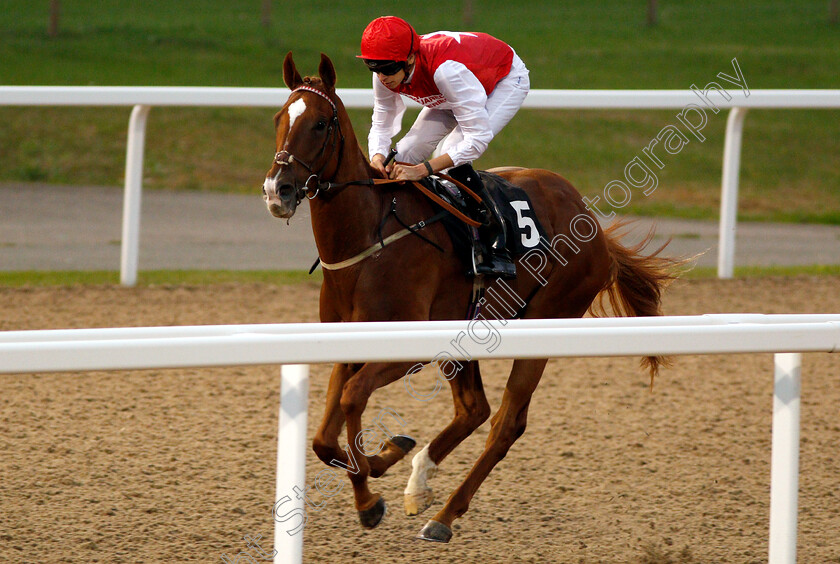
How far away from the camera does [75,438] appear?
4.38m

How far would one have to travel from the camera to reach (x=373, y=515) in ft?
11.6

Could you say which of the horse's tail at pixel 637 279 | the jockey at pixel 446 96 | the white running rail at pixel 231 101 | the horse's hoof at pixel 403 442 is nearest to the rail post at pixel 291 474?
the horse's hoof at pixel 403 442

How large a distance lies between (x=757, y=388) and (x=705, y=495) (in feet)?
5.23

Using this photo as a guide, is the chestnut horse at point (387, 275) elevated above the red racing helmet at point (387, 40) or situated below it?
below

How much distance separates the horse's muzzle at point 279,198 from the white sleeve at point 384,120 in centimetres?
70

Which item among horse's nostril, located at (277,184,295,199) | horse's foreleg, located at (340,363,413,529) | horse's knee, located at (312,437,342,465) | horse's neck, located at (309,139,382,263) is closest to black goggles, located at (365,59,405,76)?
horse's neck, located at (309,139,382,263)

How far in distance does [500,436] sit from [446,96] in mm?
1209

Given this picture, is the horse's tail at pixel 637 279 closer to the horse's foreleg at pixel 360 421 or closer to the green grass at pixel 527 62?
the horse's foreleg at pixel 360 421

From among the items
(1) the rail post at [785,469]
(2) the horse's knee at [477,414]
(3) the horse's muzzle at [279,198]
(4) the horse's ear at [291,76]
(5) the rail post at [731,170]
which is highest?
(5) the rail post at [731,170]

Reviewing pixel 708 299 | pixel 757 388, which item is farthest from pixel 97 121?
pixel 757 388

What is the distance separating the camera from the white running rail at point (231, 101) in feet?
20.8

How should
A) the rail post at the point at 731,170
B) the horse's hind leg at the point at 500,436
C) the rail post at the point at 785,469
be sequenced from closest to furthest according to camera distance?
the rail post at the point at 785,469 → the horse's hind leg at the point at 500,436 → the rail post at the point at 731,170

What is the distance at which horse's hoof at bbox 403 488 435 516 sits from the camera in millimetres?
3662

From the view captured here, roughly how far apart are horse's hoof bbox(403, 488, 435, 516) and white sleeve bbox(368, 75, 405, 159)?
1.19 m
